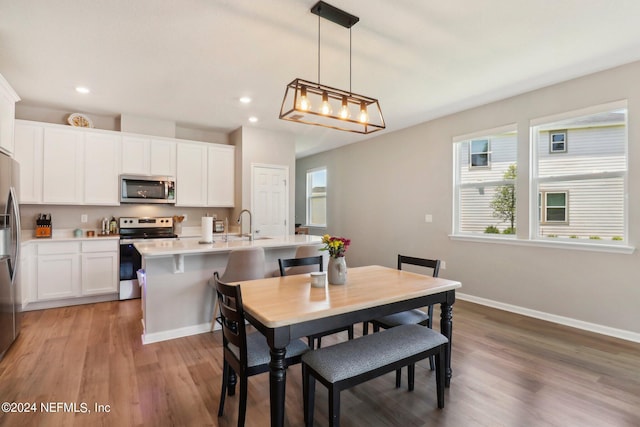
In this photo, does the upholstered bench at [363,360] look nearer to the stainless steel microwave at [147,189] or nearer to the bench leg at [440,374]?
the bench leg at [440,374]

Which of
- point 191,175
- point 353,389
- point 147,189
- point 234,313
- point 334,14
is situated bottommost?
point 353,389

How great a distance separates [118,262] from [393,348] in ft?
13.6

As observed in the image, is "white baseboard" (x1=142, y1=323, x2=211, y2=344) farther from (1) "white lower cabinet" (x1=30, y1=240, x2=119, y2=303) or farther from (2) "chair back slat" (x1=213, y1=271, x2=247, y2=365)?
(1) "white lower cabinet" (x1=30, y1=240, x2=119, y2=303)

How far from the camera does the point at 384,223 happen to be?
18.9 feet

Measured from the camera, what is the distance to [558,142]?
3623 mm

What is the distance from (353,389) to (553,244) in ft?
9.49

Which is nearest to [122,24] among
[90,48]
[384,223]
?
[90,48]

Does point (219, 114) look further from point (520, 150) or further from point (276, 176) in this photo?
point (520, 150)

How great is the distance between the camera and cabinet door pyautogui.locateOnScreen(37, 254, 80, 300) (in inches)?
157

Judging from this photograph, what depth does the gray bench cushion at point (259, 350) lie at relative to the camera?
1713 millimetres

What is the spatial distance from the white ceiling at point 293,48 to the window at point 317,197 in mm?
3464

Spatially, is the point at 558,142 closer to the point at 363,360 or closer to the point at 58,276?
the point at 363,360

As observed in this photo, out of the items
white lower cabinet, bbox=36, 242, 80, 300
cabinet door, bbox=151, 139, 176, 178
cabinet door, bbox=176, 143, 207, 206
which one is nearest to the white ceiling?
cabinet door, bbox=151, 139, 176, 178

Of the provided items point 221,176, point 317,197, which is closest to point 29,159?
point 221,176
